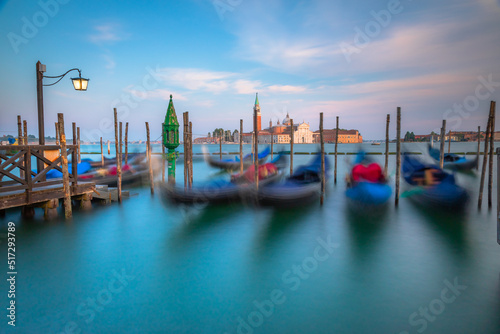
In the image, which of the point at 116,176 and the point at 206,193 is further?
the point at 116,176

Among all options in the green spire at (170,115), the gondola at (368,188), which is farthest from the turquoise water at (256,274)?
the green spire at (170,115)

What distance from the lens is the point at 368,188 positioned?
8.83 metres

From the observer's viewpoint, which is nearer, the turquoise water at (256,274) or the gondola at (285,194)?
the turquoise water at (256,274)

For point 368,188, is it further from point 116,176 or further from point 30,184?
point 116,176

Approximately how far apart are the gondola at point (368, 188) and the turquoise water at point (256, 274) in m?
1.01

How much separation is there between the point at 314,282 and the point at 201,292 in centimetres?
157

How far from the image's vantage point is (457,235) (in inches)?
251

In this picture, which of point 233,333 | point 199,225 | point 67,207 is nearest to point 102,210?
point 67,207

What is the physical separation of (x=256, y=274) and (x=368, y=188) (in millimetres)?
5468

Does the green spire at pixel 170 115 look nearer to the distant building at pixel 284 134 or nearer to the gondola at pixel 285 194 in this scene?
the gondola at pixel 285 194

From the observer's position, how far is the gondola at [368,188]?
878cm

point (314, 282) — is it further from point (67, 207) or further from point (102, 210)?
point (102, 210)

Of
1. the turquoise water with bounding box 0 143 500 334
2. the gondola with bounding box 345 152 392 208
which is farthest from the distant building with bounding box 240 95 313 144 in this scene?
the turquoise water with bounding box 0 143 500 334

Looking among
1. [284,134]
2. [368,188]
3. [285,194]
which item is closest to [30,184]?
[285,194]
